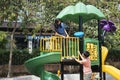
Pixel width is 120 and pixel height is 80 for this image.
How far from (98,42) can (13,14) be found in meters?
7.08

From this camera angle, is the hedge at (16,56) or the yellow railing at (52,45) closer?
the yellow railing at (52,45)

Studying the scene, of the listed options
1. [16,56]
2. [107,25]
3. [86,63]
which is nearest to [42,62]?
[86,63]

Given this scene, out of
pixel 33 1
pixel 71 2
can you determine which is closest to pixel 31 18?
pixel 33 1

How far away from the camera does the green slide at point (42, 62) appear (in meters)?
12.9

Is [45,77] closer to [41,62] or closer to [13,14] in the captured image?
[41,62]

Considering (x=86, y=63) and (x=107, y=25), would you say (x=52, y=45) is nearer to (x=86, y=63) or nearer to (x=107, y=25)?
(x=86, y=63)

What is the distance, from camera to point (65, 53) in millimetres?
12734

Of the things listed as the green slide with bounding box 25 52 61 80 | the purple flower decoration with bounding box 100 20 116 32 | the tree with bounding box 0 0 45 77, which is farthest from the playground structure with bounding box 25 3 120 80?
the tree with bounding box 0 0 45 77

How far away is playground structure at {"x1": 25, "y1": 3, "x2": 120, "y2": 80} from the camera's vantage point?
12719 millimetres

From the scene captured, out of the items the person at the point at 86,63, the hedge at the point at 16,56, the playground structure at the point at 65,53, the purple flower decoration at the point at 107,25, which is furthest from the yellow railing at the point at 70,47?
the hedge at the point at 16,56

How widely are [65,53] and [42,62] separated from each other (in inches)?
38.1

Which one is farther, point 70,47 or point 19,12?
point 19,12

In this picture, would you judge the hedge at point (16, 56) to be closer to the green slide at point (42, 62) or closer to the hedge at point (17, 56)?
the hedge at point (17, 56)

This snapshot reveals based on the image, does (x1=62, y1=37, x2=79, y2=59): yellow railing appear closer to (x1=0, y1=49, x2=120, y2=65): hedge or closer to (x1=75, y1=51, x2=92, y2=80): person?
(x1=75, y1=51, x2=92, y2=80): person
